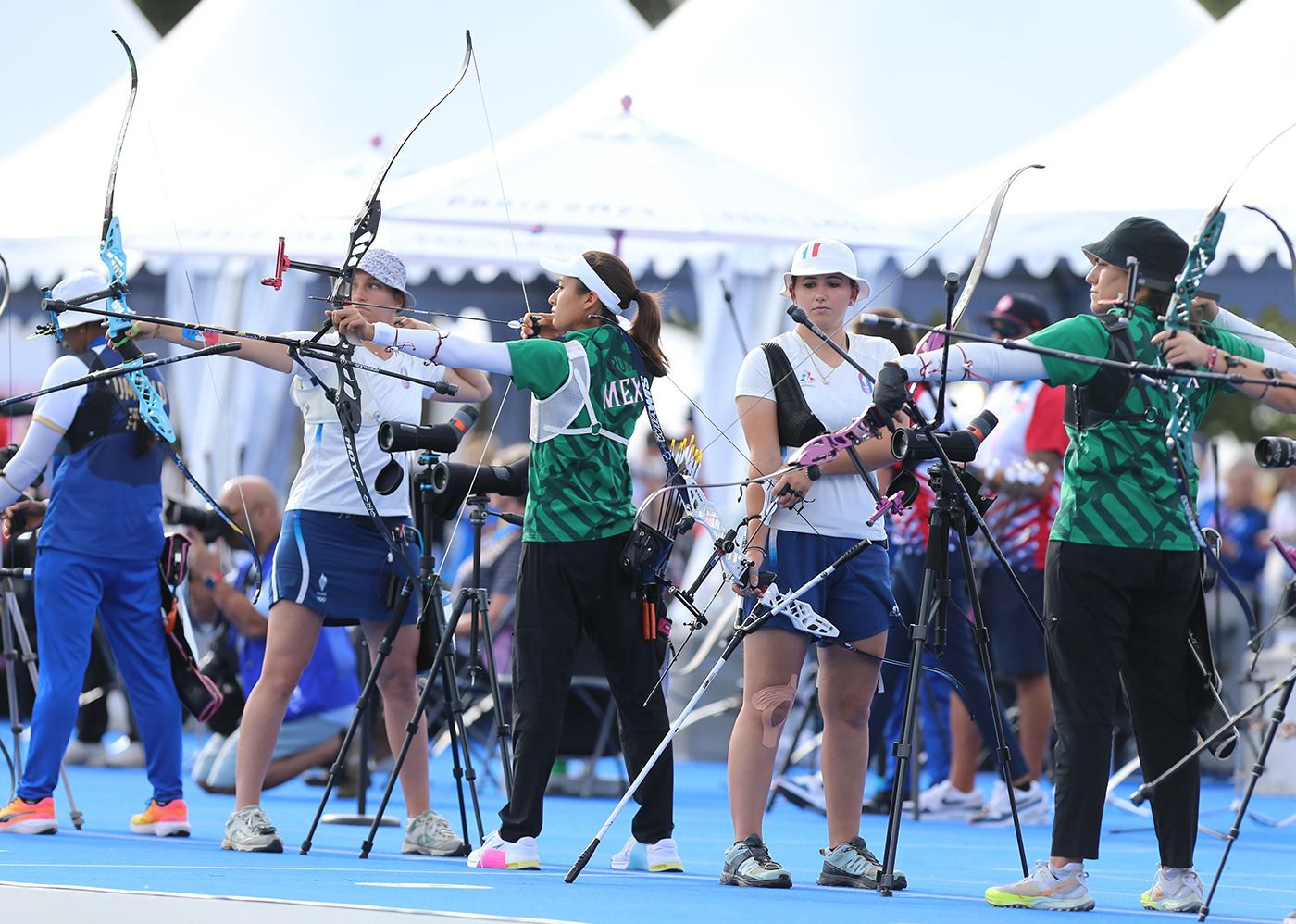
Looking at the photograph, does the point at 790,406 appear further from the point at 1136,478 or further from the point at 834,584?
the point at 1136,478

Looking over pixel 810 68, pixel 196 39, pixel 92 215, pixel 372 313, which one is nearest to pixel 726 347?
pixel 810 68

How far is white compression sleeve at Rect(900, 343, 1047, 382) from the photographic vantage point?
4.19 metres

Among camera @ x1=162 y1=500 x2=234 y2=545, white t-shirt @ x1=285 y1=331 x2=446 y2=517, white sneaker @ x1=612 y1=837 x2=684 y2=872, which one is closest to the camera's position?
white sneaker @ x1=612 y1=837 x2=684 y2=872

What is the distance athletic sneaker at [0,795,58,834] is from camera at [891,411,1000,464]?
2.72m

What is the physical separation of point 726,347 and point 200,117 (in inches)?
141

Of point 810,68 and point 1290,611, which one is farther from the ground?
point 810,68

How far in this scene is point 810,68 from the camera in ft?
36.0

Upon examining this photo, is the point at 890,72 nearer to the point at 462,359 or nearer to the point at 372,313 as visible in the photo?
the point at 372,313

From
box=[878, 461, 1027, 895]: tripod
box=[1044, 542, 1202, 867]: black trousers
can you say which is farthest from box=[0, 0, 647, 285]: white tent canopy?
box=[1044, 542, 1202, 867]: black trousers

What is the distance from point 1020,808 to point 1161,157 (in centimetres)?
340

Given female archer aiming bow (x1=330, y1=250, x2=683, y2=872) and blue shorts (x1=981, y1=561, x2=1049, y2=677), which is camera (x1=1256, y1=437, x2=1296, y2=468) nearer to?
female archer aiming bow (x1=330, y1=250, x2=683, y2=872)

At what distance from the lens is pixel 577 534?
484 cm

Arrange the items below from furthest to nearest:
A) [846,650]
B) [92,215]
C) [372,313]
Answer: [92,215] → [372,313] → [846,650]

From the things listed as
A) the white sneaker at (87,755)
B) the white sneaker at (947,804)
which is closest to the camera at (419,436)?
the white sneaker at (947,804)
